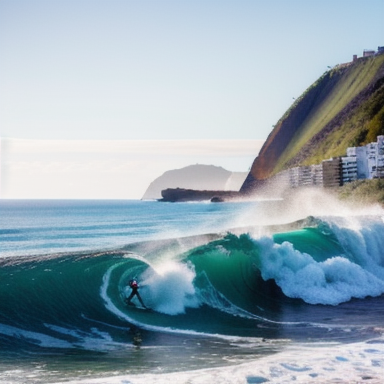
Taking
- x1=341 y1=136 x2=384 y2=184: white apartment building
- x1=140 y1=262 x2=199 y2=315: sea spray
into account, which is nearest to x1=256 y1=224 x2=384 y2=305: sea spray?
x1=140 y1=262 x2=199 y2=315: sea spray

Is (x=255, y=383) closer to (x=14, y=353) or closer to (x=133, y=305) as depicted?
(x=14, y=353)

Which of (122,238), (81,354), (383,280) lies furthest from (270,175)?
(81,354)

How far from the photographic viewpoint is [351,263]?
27312mm

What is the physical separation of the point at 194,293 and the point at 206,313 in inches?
47.1

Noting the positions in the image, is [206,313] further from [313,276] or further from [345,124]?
[345,124]

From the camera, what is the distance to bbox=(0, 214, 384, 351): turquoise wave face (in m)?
18.4

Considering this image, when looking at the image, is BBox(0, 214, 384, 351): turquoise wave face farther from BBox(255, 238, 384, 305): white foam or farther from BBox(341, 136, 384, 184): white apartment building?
BBox(341, 136, 384, 184): white apartment building

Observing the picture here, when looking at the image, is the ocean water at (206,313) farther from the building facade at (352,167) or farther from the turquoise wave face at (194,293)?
the building facade at (352,167)

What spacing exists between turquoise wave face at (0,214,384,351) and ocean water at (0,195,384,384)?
1.6 inches

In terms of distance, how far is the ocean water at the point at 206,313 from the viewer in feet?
46.9

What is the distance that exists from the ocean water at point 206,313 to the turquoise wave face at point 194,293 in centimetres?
4

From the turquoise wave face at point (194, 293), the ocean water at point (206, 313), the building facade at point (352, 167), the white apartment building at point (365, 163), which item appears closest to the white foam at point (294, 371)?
the ocean water at point (206, 313)

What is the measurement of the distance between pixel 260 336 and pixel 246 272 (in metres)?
7.40

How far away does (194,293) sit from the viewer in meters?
22.2
